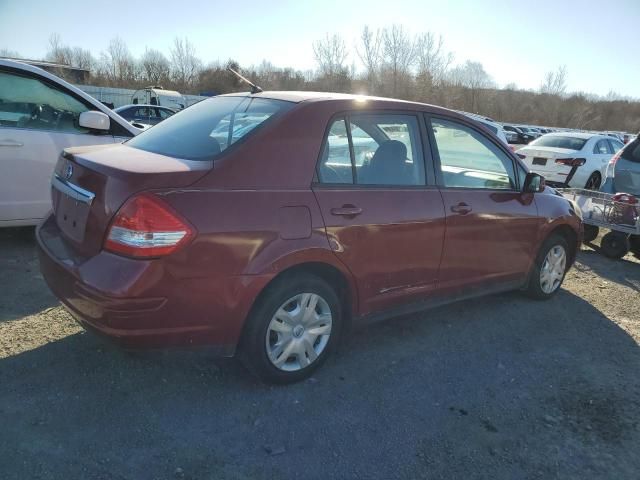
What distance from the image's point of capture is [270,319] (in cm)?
292

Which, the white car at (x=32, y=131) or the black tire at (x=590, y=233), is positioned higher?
the white car at (x=32, y=131)

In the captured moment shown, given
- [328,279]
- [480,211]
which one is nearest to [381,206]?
[328,279]

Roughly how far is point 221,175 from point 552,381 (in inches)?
102

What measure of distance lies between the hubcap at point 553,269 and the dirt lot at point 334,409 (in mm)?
834

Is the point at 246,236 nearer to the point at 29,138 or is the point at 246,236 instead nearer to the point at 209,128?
the point at 209,128

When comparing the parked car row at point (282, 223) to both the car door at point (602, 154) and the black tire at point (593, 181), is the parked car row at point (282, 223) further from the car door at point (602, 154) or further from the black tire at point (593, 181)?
the car door at point (602, 154)

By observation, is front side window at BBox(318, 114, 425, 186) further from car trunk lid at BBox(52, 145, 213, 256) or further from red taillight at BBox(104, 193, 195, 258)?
red taillight at BBox(104, 193, 195, 258)

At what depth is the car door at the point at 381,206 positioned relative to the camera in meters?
3.11

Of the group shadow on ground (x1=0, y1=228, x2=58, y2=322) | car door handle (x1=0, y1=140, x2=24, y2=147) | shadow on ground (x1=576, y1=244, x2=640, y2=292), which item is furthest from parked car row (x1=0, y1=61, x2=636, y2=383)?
shadow on ground (x1=576, y1=244, x2=640, y2=292)

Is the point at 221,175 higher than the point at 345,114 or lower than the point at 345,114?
lower

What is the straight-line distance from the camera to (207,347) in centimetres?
277

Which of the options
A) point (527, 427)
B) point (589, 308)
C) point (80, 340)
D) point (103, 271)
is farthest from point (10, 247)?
point (589, 308)

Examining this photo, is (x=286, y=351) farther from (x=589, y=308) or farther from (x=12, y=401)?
(x=589, y=308)

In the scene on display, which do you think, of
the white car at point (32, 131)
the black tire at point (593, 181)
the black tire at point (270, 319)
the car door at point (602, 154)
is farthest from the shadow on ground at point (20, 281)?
the car door at point (602, 154)
